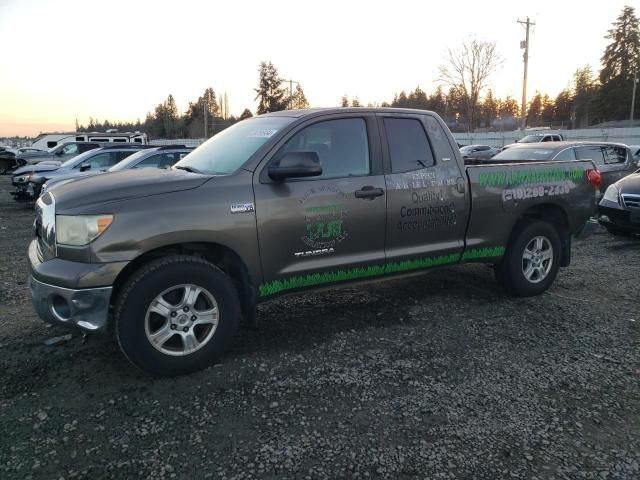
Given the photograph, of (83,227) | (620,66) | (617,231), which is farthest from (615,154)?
(620,66)

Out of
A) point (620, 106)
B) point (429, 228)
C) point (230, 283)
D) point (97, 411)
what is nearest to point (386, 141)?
point (429, 228)

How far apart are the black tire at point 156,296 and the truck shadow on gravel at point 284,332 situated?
0.15 meters

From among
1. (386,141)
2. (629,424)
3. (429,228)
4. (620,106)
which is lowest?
(629,424)

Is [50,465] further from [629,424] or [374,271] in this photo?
[629,424]

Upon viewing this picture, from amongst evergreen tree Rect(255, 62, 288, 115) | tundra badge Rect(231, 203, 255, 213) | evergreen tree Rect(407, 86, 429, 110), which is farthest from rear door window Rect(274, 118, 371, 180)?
evergreen tree Rect(407, 86, 429, 110)

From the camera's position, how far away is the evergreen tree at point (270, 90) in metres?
79.1

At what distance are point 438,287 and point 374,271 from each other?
1660 mm

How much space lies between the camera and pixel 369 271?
4.15m

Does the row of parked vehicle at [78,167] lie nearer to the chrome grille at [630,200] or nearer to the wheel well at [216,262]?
the wheel well at [216,262]

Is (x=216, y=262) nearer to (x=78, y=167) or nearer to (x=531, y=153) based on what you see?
(x=531, y=153)

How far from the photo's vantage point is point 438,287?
5.55 metres

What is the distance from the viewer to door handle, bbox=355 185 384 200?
3.98m

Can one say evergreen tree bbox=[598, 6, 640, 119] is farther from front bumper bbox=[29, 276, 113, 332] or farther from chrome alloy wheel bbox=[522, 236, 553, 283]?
front bumper bbox=[29, 276, 113, 332]

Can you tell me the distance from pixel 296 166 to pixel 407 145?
135 cm
